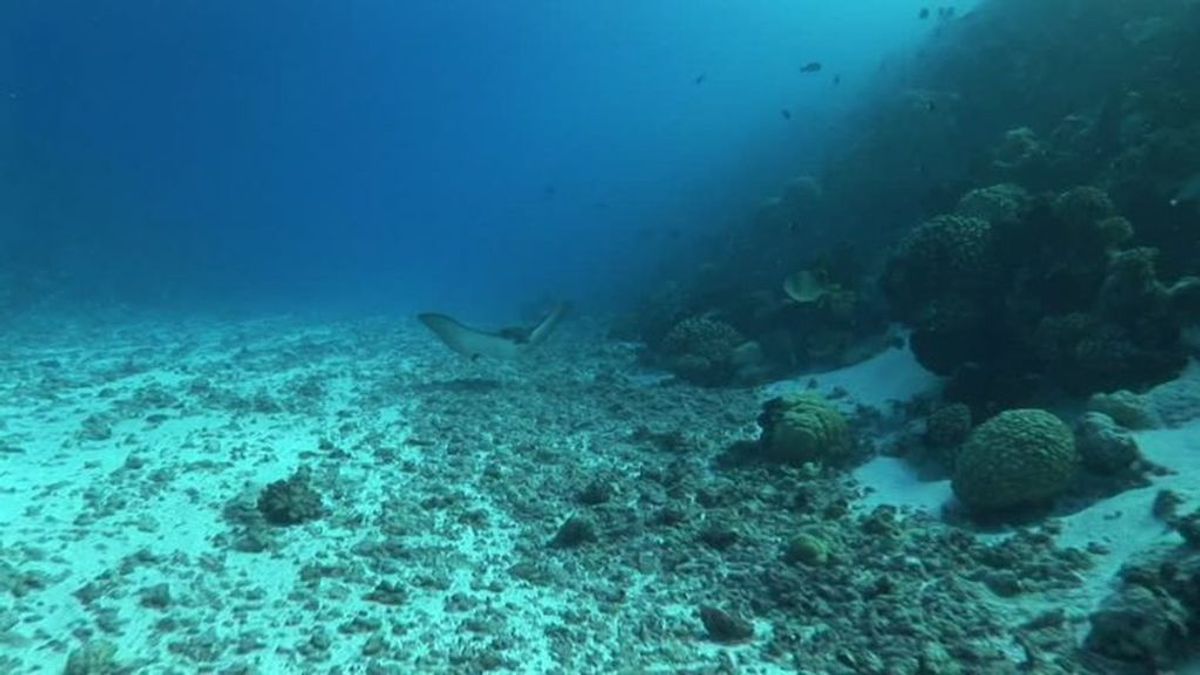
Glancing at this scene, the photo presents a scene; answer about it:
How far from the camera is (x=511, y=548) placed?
21.6 feet

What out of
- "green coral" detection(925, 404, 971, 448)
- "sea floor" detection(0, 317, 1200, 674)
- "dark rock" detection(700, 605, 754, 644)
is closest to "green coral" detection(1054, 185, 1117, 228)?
"sea floor" detection(0, 317, 1200, 674)

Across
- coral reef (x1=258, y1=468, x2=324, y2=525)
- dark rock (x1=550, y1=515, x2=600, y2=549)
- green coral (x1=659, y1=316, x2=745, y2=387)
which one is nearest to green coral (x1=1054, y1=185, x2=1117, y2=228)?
green coral (x1=659, y1=316, x2=745, y2=387)

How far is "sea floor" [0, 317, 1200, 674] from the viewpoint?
16.2ft

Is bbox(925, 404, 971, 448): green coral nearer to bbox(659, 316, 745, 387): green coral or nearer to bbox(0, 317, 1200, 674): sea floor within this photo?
bbox(0, 317, 1200, 674): sea floor

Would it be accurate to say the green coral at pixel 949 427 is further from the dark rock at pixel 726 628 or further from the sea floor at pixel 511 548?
the dark rock at pixel 726 628

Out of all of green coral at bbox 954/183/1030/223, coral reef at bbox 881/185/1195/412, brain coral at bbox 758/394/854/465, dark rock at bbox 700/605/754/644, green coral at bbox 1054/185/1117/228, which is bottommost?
dark rock at bbox 700/605/754/644

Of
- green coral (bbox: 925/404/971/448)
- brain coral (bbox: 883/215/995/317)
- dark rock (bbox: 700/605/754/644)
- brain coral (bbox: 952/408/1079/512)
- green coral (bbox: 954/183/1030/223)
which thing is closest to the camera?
dark rock (bbox: 700/605/754/644)

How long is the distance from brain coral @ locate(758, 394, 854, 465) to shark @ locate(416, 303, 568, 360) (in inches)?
200

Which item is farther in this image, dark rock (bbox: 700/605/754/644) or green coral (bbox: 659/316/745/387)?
green coral (bbox: 659/316/745/387)

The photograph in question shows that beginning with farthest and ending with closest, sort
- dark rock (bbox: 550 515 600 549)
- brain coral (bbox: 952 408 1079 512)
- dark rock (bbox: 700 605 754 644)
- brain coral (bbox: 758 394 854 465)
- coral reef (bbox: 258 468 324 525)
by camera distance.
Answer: brain coral (bbox: 758 394 854 465), coral reef (bbox: 258 468 324 525), dark rock (bbox: 550 515 600 549), brain coral (bbox: 952 408 1079 512), dark rock (bbox: 700 605 754 644)

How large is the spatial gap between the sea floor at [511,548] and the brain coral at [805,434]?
45 cm

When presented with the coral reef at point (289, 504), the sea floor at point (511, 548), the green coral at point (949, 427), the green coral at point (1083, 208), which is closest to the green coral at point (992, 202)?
the green coral at point (1083, 208)

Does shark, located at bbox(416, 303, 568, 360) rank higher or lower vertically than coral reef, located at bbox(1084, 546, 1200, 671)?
higher

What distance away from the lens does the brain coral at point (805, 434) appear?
27.0ft
